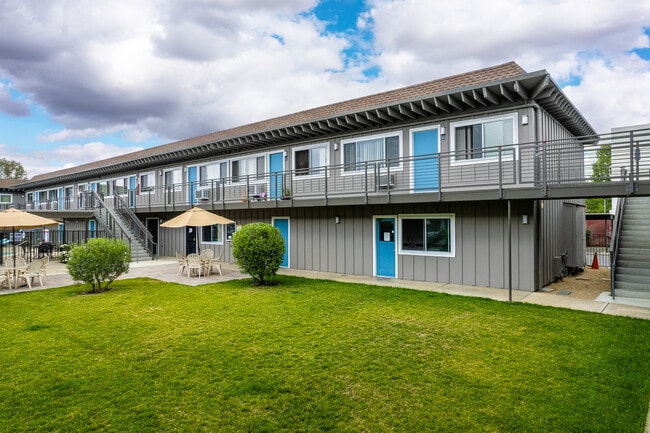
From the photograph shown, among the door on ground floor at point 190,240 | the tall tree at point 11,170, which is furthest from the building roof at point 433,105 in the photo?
the tall tree at point 11,170

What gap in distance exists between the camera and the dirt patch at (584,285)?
34.1ft

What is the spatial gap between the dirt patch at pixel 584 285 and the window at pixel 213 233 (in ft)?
47.3

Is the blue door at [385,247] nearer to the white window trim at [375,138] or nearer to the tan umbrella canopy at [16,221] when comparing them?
the white window trim at [375,138]

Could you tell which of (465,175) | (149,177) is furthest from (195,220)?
(149,177)

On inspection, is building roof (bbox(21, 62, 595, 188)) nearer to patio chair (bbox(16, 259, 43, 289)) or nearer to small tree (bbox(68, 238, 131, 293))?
small tree (bbox(68, 238, 131, 293))

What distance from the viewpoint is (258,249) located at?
36.9ft

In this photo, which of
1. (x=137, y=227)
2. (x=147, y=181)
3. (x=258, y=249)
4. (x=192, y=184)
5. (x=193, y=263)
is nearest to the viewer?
(x=258, y=249)

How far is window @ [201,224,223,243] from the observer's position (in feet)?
63.7

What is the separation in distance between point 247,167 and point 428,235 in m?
9.68

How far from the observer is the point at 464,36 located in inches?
Answer: 713

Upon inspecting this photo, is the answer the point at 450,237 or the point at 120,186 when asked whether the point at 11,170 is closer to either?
the point at 120,186

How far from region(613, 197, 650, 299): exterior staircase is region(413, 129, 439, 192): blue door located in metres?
5.31

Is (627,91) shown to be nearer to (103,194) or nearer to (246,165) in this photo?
(246,165)

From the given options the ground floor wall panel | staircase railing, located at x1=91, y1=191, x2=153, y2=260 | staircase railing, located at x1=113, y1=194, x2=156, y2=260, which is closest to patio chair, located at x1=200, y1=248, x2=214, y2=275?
the ground floor wall panel
